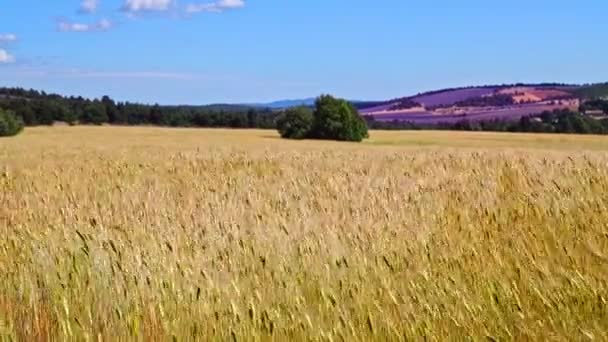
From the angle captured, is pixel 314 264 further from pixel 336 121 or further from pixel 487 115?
pixel 487 115

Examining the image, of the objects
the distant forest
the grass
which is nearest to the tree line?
the distant forest

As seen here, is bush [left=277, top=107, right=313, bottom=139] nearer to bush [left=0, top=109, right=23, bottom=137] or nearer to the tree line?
the tree line

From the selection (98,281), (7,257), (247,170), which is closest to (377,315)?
(98,281)

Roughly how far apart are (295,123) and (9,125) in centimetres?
2505

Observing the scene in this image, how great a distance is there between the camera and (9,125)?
5856 centimetres

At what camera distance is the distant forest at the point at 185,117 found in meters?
71.2

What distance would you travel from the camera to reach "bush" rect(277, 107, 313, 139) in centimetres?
6538

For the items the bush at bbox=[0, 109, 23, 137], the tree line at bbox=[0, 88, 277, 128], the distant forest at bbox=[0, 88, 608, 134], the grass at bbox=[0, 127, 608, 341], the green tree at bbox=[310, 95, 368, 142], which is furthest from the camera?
the tree line at bbox=[0, 88, 277, 128]

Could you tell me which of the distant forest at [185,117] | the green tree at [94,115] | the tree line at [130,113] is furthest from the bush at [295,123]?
the green tree at [94,115]

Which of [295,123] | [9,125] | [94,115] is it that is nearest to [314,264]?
[9,125]

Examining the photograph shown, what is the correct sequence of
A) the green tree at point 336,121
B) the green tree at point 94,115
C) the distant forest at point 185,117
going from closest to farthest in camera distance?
the green tree at point 336,121 < the distant forest at point 185,117 < the green tree at point 94,115

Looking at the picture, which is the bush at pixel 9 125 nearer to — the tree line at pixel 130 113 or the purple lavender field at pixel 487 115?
the tree line at pixel 130 113

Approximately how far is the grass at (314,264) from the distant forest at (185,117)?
6699cm

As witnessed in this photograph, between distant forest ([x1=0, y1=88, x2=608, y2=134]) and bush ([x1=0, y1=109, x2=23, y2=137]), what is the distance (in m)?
10.0
